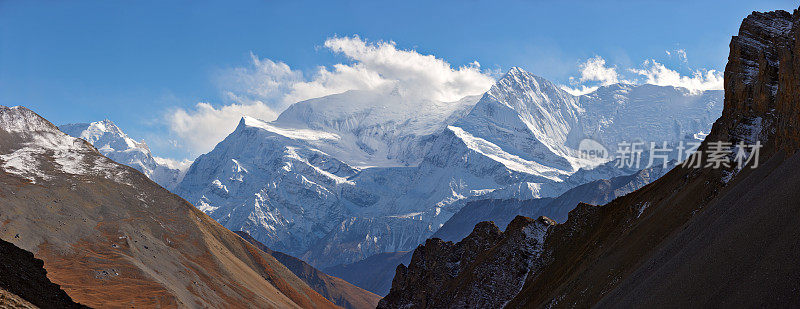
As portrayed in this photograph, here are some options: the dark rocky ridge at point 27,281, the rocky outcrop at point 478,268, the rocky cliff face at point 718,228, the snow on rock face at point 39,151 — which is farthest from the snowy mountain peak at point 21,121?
the dark rocky ridge at point 27,281

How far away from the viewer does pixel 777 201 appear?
33656 mm

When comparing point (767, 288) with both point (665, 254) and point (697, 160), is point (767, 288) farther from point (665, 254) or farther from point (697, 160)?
point (697, 160)

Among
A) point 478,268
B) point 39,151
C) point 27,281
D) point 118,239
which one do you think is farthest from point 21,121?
point 27,281

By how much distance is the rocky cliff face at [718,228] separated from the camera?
28859 millimetres

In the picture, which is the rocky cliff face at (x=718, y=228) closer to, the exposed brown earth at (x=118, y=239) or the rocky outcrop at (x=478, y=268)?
the rocky outcrop at (x=478, y=268)

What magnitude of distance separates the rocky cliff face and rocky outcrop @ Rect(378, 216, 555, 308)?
4.19 feet

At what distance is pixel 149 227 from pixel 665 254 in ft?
455

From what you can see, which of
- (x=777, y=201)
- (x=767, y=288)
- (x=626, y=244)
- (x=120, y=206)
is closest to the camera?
(x=767, y=288)

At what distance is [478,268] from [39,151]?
416 ft

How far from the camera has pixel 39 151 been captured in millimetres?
168125

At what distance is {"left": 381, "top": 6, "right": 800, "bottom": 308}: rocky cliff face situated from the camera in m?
28.9

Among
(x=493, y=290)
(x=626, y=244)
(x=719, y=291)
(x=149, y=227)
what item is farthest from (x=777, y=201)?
(x=149, y=227)

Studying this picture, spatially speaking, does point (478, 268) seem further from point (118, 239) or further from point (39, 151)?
point (39, 151)

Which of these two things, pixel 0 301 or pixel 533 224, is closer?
pixel 0 301
